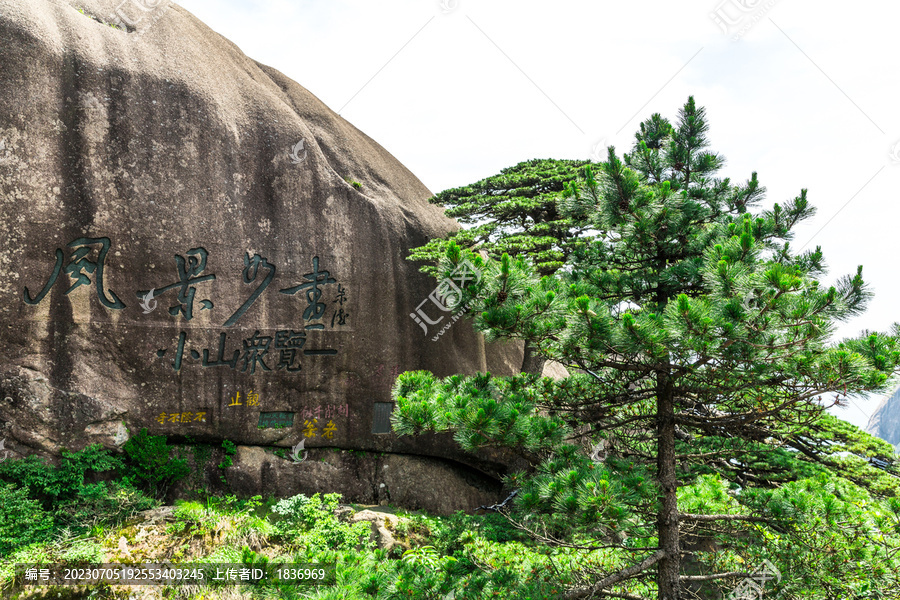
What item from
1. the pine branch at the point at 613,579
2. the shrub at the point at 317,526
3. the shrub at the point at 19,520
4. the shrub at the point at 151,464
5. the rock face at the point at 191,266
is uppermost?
the rock face at the point at 191,266

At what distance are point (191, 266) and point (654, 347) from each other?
5.50m

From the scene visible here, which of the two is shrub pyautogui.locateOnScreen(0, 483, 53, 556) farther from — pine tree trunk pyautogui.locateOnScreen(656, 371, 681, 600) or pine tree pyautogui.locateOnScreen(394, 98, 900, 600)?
pine tree trunk pyautogui.locateOnScreen(656, 371, 681, 600)

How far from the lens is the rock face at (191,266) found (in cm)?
558

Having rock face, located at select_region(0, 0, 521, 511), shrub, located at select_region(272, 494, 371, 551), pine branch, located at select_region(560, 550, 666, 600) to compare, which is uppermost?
rock face, located at select_region(0, 0, 521, 511)

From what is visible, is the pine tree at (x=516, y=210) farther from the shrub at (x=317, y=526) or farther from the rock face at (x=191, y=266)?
the shrub at (x=317, y=526)

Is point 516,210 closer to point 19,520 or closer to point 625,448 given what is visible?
point 625,448

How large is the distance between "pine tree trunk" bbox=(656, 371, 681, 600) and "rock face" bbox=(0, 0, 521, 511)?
13.0 ft

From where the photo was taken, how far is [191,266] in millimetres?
6285

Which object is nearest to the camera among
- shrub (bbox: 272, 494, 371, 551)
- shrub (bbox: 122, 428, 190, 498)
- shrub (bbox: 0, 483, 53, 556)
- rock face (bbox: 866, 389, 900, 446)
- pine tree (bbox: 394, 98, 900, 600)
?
pine tree (bbox: 394, 98, 900, 600)

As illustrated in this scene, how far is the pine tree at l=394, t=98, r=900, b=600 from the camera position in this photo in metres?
2.94

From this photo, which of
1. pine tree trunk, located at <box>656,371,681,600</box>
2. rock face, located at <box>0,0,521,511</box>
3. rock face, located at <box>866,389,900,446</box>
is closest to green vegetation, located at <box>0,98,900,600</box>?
pine tree trunk, located at <box>656,371,681,600</box>

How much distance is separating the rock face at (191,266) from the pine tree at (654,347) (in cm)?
310

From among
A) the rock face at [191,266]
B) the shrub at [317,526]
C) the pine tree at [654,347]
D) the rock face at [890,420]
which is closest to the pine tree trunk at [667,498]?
the pine tree at [654,347]

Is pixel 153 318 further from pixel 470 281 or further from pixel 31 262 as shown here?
pixel 470 281
